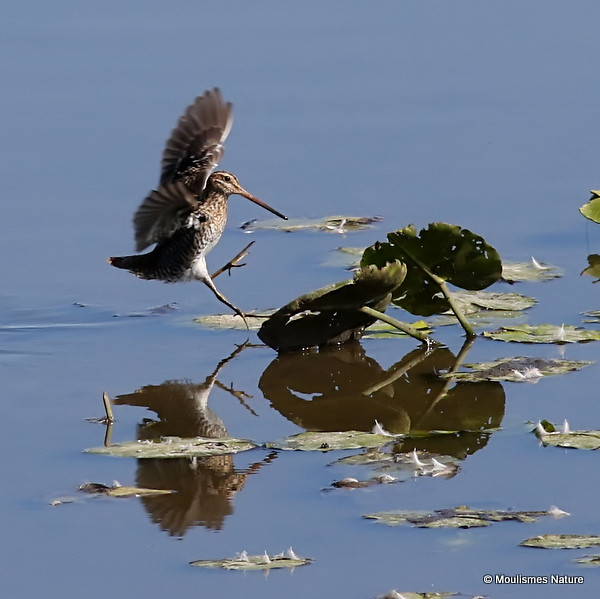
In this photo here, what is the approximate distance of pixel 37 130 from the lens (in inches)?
437

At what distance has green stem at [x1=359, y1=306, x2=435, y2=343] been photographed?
7156mm

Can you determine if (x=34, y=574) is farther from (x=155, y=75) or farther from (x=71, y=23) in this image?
(x=71, y=23)

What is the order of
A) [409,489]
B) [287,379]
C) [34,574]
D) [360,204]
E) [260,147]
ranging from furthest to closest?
1. [260,147]
2. [360,204]
3. [287,379]
4. [409,489]
5. [34,574]

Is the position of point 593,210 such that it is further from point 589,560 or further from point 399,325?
point 589,560

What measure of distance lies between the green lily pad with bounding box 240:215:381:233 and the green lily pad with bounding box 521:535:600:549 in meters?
4.35

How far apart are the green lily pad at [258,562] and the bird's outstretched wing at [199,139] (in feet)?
9.90

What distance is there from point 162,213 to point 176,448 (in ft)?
6.14

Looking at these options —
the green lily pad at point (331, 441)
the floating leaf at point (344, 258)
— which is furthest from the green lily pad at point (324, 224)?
the green lily pad at point (331, 441)

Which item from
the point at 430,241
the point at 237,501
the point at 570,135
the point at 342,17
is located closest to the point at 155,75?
the point at 342,17

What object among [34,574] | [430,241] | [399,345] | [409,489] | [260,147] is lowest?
[34,574]

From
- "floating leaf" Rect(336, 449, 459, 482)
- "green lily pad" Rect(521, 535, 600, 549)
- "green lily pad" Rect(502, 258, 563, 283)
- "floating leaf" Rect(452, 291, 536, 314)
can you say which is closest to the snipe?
"floating leaf" Rect(452, 291, 536, 314)

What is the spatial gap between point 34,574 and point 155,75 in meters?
7.68

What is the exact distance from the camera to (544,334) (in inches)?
291

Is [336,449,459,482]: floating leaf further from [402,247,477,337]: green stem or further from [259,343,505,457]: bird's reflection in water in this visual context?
[402,247,477,337]: green stem
